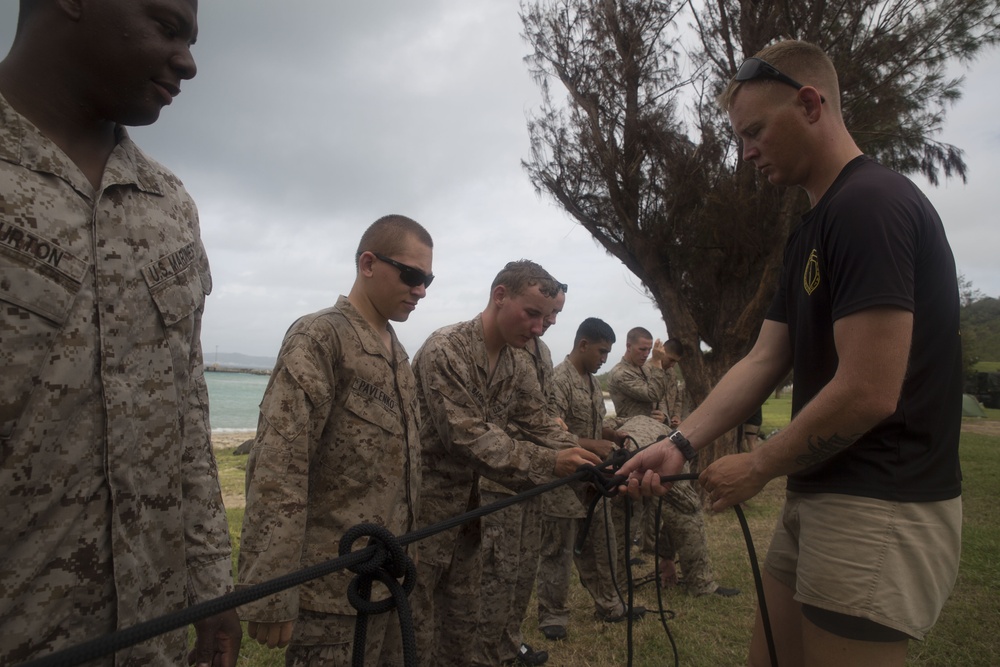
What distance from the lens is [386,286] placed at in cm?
269

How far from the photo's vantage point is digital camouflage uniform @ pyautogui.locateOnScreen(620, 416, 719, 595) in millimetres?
5375

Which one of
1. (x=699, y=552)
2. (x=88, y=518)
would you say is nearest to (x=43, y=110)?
(x=88, y=518)

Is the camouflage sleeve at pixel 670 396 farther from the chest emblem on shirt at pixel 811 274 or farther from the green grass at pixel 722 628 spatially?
the chest emblem on shirt at pixel 811 274

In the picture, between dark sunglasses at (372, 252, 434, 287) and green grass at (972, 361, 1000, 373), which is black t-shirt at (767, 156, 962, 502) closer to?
dark sunglasses at (372, 252, 434, 287)

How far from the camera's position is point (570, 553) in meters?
4.98

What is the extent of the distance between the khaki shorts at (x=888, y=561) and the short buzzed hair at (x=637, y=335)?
577cm

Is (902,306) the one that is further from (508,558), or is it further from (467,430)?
(508,558)

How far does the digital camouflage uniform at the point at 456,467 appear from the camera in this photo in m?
3.01

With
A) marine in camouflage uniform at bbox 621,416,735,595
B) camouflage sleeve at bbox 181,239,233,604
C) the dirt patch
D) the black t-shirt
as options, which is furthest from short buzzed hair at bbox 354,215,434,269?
the dirt patch

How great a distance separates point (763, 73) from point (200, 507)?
210 cm

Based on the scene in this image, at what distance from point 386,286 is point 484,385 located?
0.97 meters

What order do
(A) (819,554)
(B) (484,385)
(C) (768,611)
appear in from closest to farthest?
(A) (819,554) → (C) (768,611) → (B) (484,385)

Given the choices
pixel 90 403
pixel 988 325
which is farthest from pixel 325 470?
pixel 988 325

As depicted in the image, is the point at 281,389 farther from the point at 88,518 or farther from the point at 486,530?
the point at 486,530
